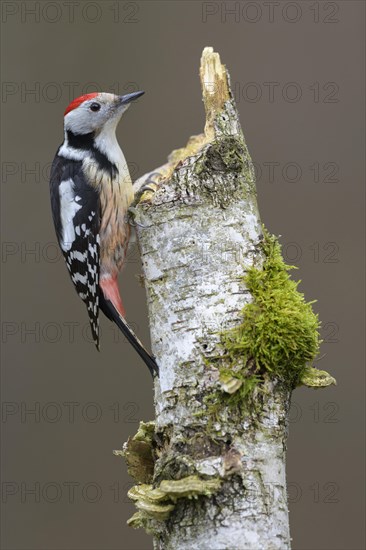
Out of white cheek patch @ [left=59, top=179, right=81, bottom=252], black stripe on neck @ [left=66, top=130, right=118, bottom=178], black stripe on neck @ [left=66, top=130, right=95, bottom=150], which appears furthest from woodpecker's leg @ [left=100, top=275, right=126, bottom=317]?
black stripe on neck @ [left=66, top=130, right=95, bottom=150]

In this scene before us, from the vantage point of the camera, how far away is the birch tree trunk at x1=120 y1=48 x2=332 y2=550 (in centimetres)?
204

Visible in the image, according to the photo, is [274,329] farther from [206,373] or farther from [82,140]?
[82,140]

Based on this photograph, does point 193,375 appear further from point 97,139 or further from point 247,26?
point 247,26

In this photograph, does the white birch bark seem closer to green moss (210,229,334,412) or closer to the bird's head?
green moss (210,229,334,412)

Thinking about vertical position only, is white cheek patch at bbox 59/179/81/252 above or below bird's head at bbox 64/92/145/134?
below

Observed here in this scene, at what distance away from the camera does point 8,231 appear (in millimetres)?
4941

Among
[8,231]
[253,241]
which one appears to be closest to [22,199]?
[8,231]

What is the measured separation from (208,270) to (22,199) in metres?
2.94

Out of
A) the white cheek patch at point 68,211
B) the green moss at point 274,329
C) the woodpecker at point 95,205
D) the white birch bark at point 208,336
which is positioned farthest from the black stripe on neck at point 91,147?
the green moss at point 274,329

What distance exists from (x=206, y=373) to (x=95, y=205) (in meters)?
1.23

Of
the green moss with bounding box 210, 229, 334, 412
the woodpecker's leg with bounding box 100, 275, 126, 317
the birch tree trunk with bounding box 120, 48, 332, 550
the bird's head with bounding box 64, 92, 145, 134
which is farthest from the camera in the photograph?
the bird's head with bounding box 64, 92, 145, 134

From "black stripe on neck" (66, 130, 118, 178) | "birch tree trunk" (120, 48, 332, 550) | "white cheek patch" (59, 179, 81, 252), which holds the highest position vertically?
"black stripe on neck" (66, 130, 118, 178)

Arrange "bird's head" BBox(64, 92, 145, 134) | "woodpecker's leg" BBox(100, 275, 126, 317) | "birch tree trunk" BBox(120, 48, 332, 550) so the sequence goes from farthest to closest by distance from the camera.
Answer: "bird's head" BBox(64, 92, 145, 134) → "woodpecker's leg" BBox(100, 275, 126, 317) → "birch tree trunk" BBox(120, 48, 332, 550)

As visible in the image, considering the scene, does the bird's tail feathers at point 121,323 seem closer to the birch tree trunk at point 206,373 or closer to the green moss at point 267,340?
the birch tree trunk at point 206,373
